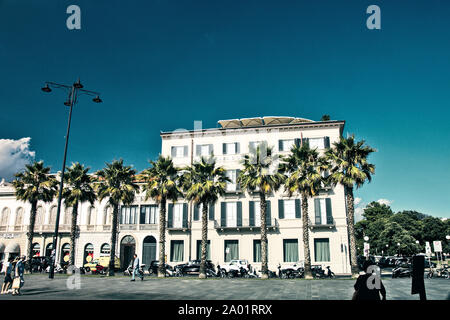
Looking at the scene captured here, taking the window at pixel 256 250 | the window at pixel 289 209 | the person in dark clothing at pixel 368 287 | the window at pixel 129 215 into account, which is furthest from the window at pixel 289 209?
the person in dark clothing at pixel 368 287

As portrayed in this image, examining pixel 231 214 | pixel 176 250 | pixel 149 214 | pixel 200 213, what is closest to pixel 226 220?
pixel 231 214

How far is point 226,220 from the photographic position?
4000cm

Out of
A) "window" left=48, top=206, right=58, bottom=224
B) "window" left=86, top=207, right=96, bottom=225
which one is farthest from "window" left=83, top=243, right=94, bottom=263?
"window" left=48, top=206, right=58, bottom=224

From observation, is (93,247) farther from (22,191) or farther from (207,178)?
(207,178)

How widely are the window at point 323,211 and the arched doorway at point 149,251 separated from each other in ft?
62.4

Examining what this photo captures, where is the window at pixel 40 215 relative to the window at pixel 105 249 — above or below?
above

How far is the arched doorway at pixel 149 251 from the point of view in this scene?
4119 cm

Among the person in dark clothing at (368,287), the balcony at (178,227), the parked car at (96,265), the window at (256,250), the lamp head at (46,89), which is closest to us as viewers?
the person in dark clothing at (368,287)

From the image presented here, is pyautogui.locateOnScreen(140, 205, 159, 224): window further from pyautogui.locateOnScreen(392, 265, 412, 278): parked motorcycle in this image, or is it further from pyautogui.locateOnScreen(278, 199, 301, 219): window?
pyautogui.locateOnScreen(392, 265, 412, 278): parked motorcycle

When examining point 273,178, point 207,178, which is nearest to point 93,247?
point 207,178

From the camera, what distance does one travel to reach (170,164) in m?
32.5

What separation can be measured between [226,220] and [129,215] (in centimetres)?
1234

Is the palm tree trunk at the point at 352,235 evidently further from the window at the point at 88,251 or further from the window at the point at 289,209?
the window at the point at 88,251

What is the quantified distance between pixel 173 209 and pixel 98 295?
26115 millimetres
